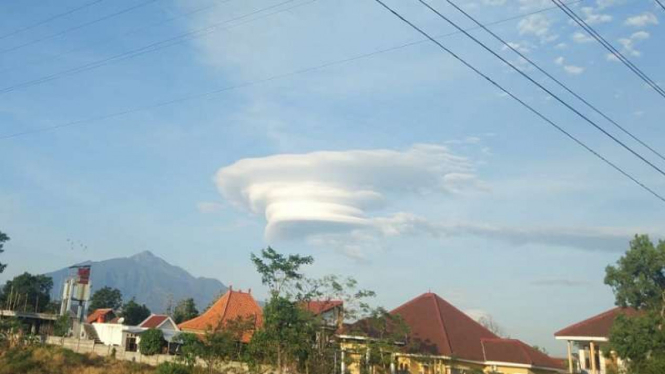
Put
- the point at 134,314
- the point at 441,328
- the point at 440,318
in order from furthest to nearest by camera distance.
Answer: the point at 134,314 → the point at 440,318 → the point at 441,328

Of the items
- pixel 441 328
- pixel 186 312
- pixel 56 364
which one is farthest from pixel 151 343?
pixel 186 312

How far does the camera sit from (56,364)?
29906 millimetres

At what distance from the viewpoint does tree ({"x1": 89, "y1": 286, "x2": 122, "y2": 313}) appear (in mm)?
86825

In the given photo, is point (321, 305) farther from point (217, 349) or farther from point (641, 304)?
point (641, 304)

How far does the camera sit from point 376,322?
26000 millimetres

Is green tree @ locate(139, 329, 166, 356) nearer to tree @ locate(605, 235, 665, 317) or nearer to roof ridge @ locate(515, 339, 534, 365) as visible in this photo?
roof ridge @ locate(515, 339, 534, 365)

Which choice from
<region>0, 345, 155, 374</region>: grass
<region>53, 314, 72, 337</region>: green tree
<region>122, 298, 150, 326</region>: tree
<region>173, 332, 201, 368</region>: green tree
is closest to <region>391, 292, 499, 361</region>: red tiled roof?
<region>173, 332, 201, 368</region>: green tree

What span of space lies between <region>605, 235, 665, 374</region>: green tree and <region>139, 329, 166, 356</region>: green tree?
26.5 metres

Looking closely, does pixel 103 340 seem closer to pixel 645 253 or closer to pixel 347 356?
pixel 347 356

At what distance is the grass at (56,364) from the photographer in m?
28.3

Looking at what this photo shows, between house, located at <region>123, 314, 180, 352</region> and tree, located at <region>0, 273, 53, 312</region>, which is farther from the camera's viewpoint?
tree, located at <region>0, 273, 53, 312</region>

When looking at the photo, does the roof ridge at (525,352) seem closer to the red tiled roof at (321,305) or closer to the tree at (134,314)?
the red tiled roof at (321,305)

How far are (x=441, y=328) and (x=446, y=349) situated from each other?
171cm

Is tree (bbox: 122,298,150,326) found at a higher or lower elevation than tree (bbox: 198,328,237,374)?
higher
